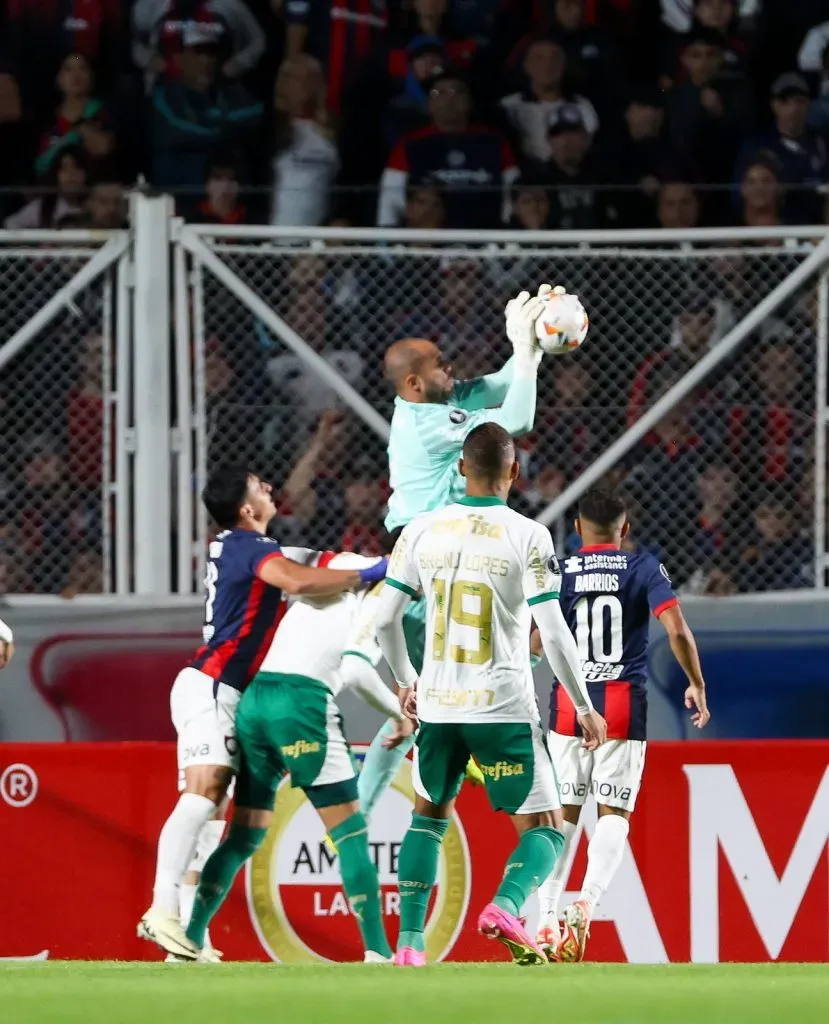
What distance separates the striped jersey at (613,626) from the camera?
26.3ft

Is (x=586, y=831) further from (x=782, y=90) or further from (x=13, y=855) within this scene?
(x=782, y=90)

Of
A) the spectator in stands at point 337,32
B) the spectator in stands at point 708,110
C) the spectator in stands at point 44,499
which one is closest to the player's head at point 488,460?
the spectator in stands at point 44,499

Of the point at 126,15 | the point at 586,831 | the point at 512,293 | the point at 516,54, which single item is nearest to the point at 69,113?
the point at 126,15

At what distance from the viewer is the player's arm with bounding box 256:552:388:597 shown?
7.76m

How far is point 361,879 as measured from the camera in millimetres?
7922

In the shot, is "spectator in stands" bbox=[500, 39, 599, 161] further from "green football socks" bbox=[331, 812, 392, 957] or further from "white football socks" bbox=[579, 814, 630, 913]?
"green football socks" bbox=[331, 812, 392, 957]

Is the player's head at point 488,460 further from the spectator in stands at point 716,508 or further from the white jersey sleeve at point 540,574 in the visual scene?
the spectator in stands at point 716,508

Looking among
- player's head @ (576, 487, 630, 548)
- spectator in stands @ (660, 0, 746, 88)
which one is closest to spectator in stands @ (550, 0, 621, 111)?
spectator in stands @ (660, 0, 746, 88)

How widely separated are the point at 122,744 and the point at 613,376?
111 inches

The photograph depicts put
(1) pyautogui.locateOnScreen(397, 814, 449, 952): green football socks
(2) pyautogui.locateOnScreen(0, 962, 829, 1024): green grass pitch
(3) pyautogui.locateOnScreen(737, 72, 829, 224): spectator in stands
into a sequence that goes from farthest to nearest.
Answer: (3) pyautogui.locateOnScreen(737, 72, 829, 224): spectator in stands, (1) pyautogui.locateOnScreen(397, 814, 449, 952): green football socks, (2) pyautogui.locateOnScreen(0, 962, 829, 1024): green grass pitch

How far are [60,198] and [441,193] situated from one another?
1.86 m

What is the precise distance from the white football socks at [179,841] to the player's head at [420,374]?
5.82 ft

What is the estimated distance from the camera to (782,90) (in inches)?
453

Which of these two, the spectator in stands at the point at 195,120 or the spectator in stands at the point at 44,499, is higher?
the spectator in stands at the point at 195,120
